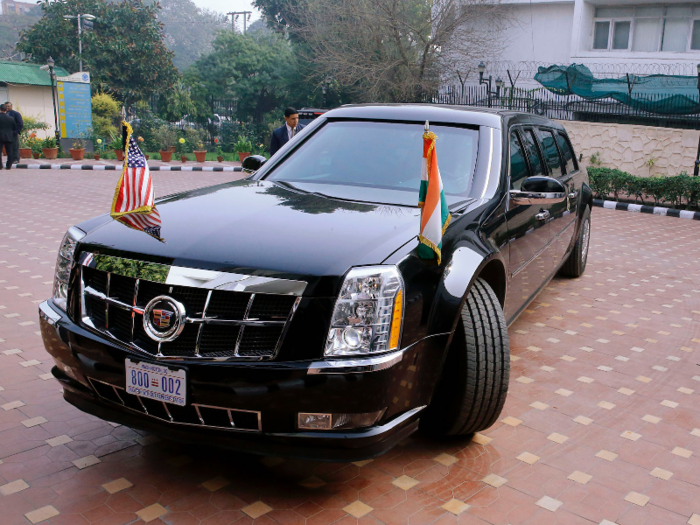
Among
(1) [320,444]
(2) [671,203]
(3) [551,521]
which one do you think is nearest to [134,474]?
(1) [320,444]

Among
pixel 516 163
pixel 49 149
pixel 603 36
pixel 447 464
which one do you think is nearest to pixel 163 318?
pixel 447 464

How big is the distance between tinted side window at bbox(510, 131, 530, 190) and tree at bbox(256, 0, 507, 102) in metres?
22.2

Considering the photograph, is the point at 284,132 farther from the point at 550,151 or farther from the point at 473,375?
the point at 473,375

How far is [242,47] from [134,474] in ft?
136

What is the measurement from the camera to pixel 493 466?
10.9 feet

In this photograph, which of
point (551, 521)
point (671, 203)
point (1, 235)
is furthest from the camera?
point (671, 203)

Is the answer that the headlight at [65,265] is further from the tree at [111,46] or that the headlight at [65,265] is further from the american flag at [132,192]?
the tree at [111,46]

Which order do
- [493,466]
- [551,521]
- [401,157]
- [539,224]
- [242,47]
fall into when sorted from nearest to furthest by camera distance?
[551,521] < [493,466] < [401,157] < [539,224] < [242,47]

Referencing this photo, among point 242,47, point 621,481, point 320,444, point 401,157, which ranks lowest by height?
point 621,481

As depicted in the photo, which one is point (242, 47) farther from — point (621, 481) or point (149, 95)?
point (621, 481)

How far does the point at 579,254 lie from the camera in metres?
7.22

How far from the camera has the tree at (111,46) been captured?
36375 millimetres

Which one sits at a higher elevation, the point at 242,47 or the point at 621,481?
the point at 242,47

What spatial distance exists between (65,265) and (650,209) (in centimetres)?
1357
